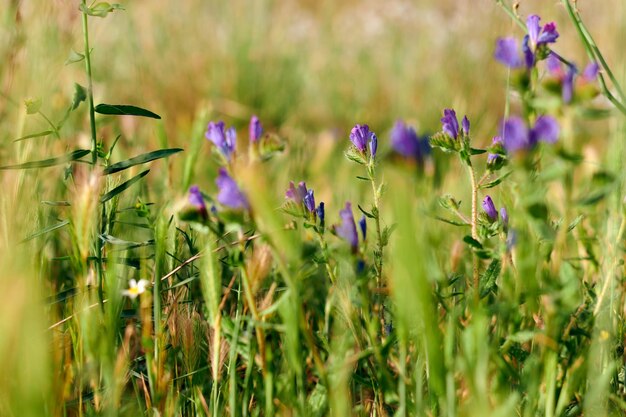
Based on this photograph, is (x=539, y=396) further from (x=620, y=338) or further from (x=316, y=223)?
(x=316, y=223)

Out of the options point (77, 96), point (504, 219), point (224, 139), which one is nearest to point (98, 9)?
point (77, 96)

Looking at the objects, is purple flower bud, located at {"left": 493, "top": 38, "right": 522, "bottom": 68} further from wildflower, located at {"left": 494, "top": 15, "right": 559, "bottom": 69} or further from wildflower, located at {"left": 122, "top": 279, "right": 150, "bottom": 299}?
wildflower, located at {"left": 122, "top": 279, "right": 150, "bottom": 299}

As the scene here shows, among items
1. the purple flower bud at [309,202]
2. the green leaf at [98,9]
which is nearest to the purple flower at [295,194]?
the purple flower bud at [309,202]

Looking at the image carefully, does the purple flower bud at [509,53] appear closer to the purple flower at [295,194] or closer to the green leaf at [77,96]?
the purple flower at [295,194]

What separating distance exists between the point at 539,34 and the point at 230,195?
1.17 ft

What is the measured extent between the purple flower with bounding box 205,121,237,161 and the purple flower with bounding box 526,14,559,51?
0.32m

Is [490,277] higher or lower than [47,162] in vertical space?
lower

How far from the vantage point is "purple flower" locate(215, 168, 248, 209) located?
2.47 feet

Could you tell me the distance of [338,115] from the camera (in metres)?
3.92

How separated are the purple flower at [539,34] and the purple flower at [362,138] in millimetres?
206

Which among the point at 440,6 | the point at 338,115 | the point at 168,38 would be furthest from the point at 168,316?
the point at 440,6

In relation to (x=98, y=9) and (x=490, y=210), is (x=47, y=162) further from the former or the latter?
(x=490, y=210)

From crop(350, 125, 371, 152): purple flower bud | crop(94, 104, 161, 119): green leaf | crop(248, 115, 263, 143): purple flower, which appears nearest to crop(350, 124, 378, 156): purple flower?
crop(350, 125, 371, 152): purple flower bud

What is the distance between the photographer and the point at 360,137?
36.6 inches
